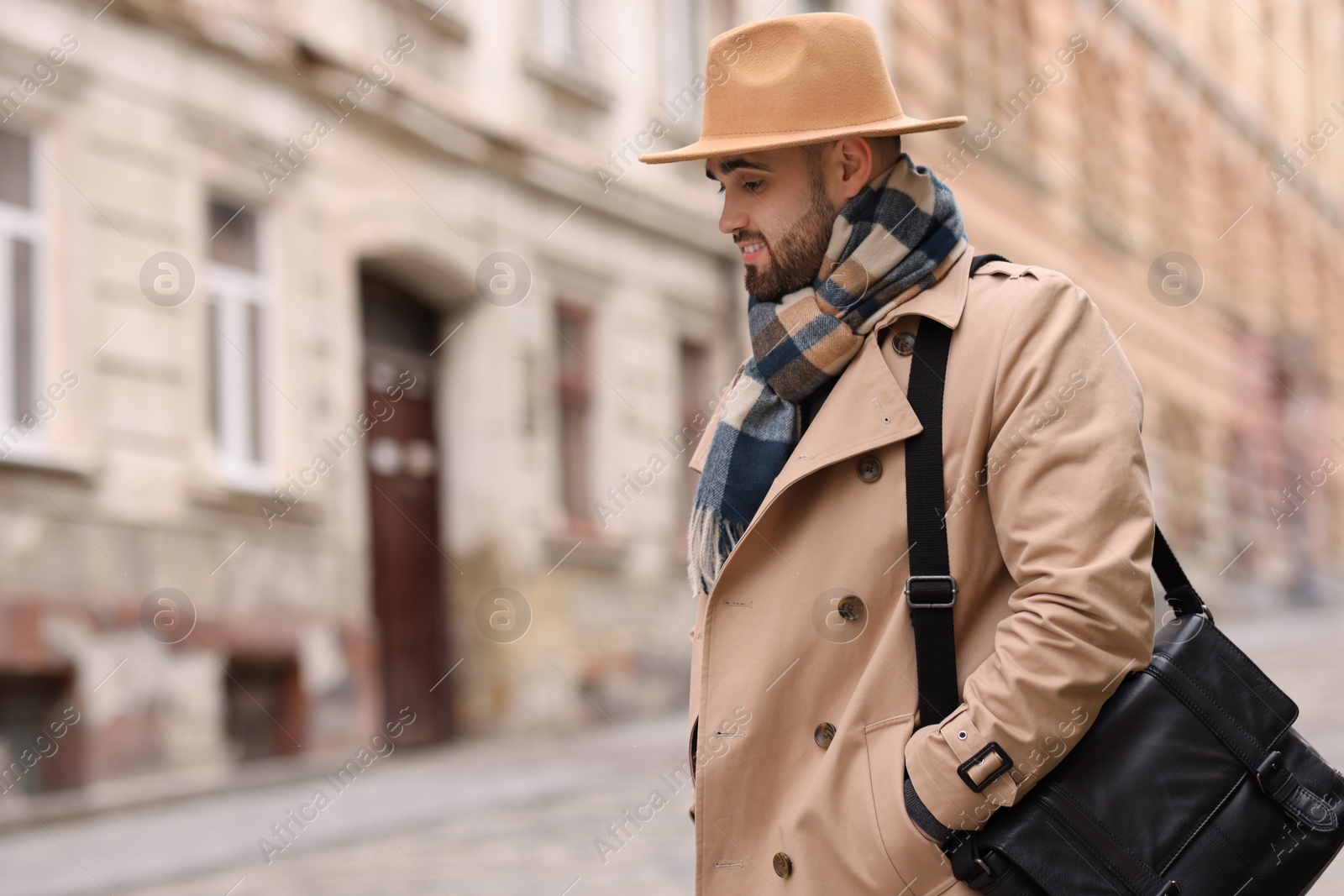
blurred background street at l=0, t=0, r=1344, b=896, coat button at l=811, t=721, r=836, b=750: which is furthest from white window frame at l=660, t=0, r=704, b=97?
coat button at l=811, t=721, r=836, b=750

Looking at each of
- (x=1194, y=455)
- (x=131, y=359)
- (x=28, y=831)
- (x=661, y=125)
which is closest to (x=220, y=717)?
(x=28, y=831)

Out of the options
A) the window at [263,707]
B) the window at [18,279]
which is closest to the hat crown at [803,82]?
the window at [18,279]

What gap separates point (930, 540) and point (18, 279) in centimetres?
789

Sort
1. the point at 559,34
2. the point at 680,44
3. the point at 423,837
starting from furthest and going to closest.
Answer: the point at 680,44 < the point at 559,34 < the point at 423,837

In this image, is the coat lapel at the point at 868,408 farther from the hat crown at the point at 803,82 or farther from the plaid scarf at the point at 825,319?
the hat crown at the point at 803,82

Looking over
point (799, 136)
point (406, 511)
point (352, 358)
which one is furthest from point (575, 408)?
point (799, 136)

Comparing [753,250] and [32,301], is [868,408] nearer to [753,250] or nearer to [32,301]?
[753,250]

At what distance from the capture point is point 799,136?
225 centimetres

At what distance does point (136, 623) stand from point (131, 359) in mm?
1557

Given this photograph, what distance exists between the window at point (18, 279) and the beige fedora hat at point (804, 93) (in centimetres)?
726

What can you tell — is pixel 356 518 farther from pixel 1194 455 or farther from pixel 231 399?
pixel 1194 455

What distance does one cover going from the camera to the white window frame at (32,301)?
8.62 meters

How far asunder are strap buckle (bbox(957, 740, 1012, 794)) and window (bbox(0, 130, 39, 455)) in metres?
7.70

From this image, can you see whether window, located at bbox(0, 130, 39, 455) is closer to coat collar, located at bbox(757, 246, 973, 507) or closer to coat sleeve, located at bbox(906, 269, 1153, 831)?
coat collar, located at bbox(757, 246, 973, 507)
